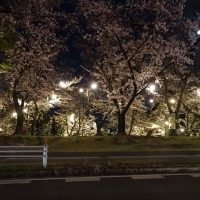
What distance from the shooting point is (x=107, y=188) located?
1177 centimetres

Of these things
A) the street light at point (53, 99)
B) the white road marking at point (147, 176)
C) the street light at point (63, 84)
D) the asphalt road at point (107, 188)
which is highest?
the street light at point (63, 84)

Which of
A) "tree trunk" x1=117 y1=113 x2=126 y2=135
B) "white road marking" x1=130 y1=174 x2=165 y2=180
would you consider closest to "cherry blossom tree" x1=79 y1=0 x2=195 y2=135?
"tree trunk" x1=117 y1=113 x2=126 y2=135

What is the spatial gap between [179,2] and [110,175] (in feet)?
65.4

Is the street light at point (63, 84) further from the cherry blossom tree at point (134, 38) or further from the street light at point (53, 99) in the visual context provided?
the cherry blossom tree at point (134, 38)

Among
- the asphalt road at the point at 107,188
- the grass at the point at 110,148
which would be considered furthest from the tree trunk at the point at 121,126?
the asphalt road at the point at 107,188

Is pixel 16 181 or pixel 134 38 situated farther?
pixel 134 38

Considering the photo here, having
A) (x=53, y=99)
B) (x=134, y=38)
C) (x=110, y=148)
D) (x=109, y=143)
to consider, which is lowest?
(x=110, y=148)

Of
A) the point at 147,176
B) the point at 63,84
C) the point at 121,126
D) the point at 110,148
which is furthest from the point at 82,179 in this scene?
the point at 63,84

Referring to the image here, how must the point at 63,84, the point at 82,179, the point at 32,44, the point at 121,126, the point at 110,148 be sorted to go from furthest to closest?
1. the point at 63,84
2. the point at 32,44
3. the point at 121,126
4. the point at 110,148
5. the point at 82,179

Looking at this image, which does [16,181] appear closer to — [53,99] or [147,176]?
[147,176]

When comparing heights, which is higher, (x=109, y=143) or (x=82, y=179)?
(x=109, y=143)

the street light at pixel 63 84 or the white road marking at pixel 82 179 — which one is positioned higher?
the street light at pixel 63 84

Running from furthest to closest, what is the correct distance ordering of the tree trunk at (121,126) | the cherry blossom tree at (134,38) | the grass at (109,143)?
1. the tree trunk at (121,126)
2. the cherry blossom tree at (134,38)
3. the grass at (109,143)

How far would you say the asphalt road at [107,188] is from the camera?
10.5 metres
